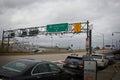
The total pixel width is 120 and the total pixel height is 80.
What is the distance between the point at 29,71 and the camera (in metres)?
7.44

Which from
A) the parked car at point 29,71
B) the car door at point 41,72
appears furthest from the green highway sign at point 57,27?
the car door at point 41,72

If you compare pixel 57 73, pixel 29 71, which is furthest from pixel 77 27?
pixel 29 71

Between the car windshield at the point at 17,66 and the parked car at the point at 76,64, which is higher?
the car windshield at the point at 17,66

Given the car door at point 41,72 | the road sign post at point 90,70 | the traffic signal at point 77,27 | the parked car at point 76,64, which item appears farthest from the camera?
the traffic signal at point 77,27

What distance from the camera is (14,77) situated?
6.86m

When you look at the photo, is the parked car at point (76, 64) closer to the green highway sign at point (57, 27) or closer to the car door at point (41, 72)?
the car door at point (41, 72)

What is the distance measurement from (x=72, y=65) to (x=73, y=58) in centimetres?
58

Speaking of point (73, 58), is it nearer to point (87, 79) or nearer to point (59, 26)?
point (87, 79)

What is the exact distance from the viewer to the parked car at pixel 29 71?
23.2 feet

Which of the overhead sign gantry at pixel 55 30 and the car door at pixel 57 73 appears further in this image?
the overhead sign gantry at pixel 55 30

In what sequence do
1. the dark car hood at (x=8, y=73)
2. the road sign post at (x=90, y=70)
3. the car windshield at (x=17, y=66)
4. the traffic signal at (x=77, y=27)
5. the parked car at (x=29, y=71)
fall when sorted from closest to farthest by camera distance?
1. the dark car hood at (x=8, y=73)
2. the parked car at (x=29, y=71)
3. the car windshield at (x=17, y=66)
4. the road sign post at (x=90, y=70)
5. the traffic signal at (x=77, y=27)

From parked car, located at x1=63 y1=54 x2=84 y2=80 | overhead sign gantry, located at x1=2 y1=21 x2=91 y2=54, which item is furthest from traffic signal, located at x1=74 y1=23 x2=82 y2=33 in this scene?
parked car, located at x1=63 y1=54 x2=84 y2=80

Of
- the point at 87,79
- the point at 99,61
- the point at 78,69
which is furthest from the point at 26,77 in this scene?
the point at 99,61

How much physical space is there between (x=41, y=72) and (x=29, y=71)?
733 mm
